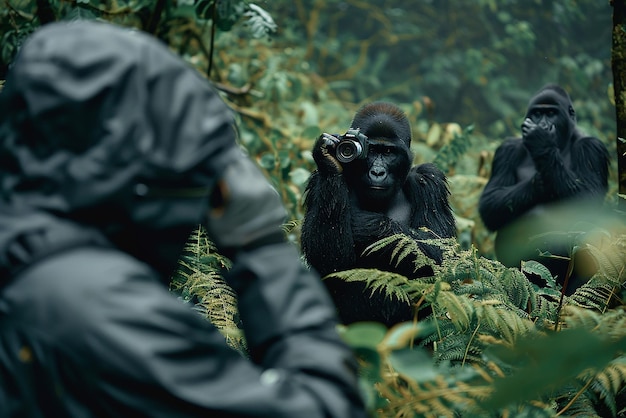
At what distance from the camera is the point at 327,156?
3.07m

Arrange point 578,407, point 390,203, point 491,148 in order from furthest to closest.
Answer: point 491,148 < point 390,203 < point 578,407

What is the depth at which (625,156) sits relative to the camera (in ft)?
7.48

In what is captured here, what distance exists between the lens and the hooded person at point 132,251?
754 millimetres

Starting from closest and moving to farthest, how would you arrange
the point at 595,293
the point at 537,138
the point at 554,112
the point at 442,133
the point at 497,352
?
1. the point at 497,352
2. the point at 595,293
3. the point at 537,138
4. the point at 554,112
5. the point at 442,133

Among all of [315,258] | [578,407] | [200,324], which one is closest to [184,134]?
[200,324]

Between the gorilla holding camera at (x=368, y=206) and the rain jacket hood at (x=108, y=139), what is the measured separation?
207 cm

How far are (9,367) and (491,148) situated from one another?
218 inches

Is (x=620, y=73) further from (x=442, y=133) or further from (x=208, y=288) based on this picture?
(x=442, y=133)

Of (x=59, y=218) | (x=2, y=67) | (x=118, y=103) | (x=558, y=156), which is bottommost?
(x=558, y=156)

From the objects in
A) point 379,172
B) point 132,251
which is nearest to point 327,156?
point 379,172

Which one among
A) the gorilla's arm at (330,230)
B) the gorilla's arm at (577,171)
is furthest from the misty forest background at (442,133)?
the gorilla's arm at (330,230)

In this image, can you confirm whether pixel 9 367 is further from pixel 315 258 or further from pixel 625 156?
pixel 315 258

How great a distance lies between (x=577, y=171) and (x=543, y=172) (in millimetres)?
253

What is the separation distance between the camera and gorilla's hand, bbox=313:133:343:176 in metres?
3.07
